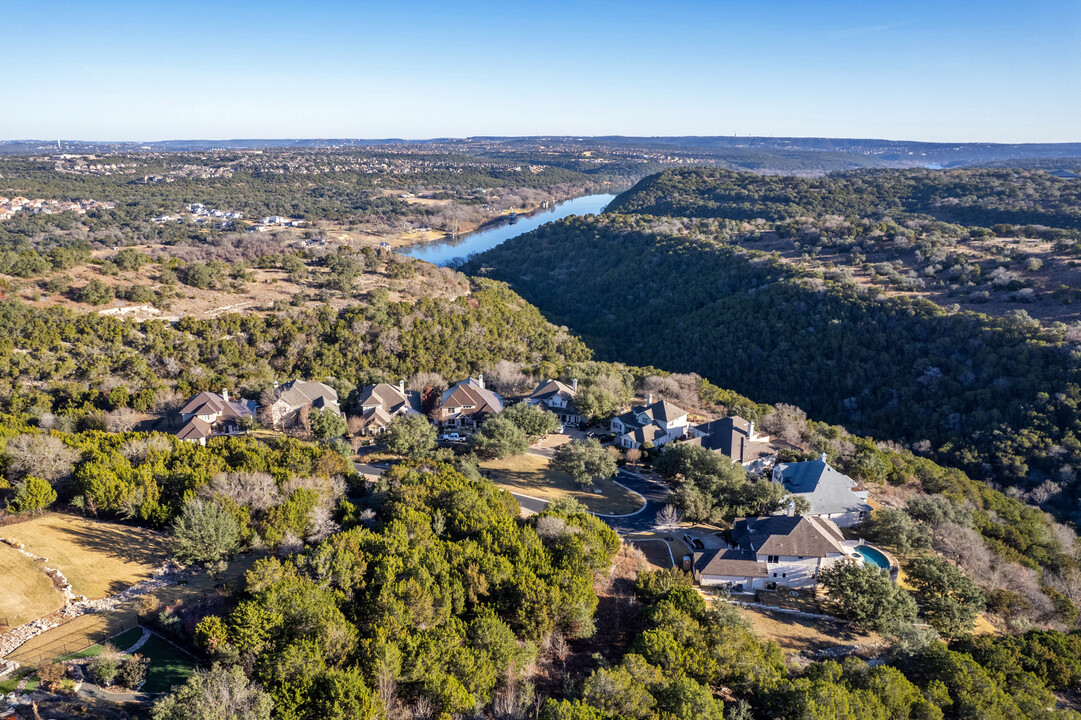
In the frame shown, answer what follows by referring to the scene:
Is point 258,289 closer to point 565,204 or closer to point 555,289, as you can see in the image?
point 555,289

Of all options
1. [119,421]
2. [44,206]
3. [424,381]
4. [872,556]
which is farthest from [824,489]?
[44,206]

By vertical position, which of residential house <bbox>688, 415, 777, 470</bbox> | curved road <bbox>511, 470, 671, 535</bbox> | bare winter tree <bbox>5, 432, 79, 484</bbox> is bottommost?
curved road <bbox>511, 470, 671, 535</bbox>

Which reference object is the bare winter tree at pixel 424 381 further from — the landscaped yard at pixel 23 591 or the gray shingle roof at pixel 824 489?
the landscaped yard at pixel 23 591

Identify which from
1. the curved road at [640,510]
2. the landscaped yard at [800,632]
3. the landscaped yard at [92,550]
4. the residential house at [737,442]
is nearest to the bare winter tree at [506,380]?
the curved road at [640,510]

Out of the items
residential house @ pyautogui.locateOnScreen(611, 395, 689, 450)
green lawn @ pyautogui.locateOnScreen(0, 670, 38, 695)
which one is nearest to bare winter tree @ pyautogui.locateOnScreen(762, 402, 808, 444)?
residential house @ pyautogui.locateOnScreen(611, 395, 689, 450)

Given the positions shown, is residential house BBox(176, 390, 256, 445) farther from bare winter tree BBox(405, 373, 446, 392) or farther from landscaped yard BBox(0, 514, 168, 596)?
landscaped yard BBox(0, 514, 168, 596)
